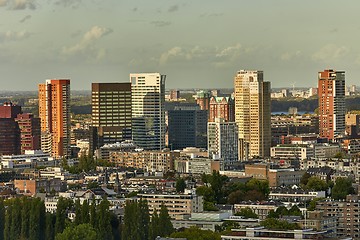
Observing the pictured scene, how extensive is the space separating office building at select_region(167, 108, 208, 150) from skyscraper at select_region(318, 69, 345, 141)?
6.06m

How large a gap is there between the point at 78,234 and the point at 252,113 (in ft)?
120

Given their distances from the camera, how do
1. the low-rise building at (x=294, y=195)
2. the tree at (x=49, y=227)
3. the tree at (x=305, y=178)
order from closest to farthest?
the tree at (x=49, y=227) < the low-rise building at (x=294, y=195) < the tree at (x=305, y=178)

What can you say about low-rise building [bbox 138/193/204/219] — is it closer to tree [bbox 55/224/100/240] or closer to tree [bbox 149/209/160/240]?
tree [bbox 149/209/160/240]

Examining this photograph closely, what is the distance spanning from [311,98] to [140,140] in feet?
139

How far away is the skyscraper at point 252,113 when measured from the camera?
69812mm

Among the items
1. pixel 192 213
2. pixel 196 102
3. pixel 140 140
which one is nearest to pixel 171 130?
pixel 140 140

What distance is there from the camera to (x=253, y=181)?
51.9 meters

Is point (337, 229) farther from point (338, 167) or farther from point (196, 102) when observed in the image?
point (196, 102)

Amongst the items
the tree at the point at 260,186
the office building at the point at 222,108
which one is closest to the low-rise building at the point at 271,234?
the tree at the point at 260,186

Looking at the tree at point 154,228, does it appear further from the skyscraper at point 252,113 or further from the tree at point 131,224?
the skyscraper at point 252,113

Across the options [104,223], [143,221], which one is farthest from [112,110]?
[143,221]

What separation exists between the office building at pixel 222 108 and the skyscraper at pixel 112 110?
21.2 feet

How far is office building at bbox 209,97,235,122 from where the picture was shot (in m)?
80.7

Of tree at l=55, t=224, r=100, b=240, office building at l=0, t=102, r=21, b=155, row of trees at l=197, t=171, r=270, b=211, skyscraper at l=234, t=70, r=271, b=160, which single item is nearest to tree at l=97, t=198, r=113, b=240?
tree at l=55, t=224, r=100, b=240
